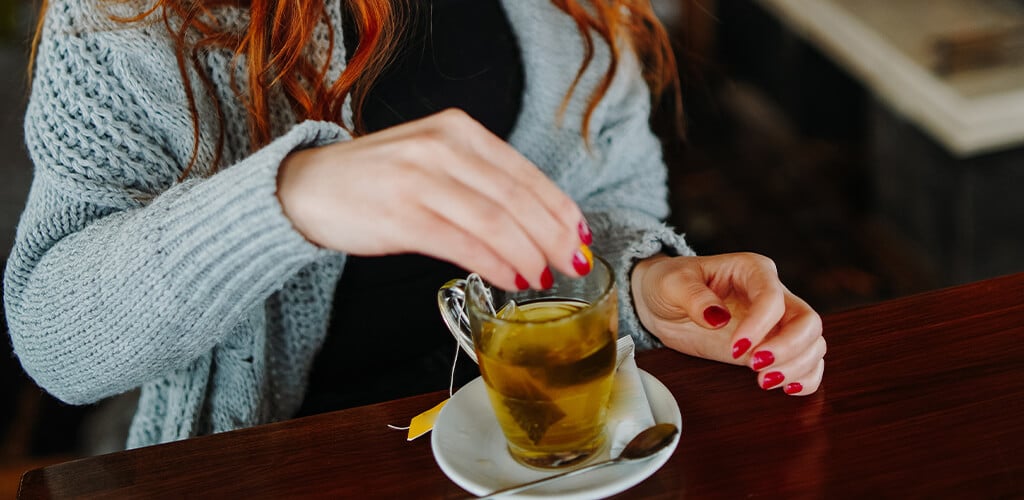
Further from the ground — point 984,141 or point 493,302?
point 493,302

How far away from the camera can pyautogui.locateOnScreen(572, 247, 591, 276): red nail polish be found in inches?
22.3

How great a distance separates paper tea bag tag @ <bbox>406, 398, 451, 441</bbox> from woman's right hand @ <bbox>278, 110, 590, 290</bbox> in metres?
0.12

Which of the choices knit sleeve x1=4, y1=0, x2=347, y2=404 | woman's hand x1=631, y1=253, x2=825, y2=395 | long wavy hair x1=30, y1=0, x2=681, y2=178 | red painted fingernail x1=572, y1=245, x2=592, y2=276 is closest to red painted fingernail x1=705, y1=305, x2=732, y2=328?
woman's hand x1=631, y1=253, x2=825, y2=395

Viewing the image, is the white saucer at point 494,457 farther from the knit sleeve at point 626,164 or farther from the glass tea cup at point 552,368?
the knit sleeve at point 626,164

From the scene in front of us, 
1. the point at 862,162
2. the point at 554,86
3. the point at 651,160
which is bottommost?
the point at 862,162

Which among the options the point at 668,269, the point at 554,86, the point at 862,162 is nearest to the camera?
the point at 668,269

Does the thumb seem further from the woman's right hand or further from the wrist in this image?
the wrist

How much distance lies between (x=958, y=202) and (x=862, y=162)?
608mm

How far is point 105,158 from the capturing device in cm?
79

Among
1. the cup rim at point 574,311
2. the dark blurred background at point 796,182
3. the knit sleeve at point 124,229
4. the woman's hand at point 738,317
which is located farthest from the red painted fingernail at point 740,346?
the dark blurred background at point 796,182

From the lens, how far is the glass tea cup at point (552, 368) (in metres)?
0.59

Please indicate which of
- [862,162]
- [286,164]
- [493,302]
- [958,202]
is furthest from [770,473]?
[862,162]

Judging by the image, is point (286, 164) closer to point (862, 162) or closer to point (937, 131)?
point (937, 131)

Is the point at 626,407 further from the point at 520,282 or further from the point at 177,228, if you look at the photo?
the point at 177,228
